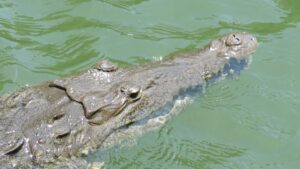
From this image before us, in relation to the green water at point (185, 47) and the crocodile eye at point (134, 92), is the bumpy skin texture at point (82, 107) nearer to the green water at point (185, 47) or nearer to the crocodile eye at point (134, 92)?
the crocodile eye at point (134, 92)

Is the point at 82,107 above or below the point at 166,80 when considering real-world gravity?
below

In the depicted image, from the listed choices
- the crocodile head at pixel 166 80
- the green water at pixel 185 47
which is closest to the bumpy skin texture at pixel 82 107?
the crocodile head at pixel 166 80

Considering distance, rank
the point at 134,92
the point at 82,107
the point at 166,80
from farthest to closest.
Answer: the point at 166,80
the point at 134,92
the point at 82,107

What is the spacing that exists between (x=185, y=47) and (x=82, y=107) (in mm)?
2964

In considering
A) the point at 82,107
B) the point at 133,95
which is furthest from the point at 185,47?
the point at 82,107

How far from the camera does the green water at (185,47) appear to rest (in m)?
6.42

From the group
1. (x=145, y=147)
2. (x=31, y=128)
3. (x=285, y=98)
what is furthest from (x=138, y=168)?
(x=285, y=98)

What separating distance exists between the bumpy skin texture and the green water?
348 millimetres

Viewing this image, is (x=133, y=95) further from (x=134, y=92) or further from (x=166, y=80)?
(x=166, y=80)

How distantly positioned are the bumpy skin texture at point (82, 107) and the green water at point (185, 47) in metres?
0.35

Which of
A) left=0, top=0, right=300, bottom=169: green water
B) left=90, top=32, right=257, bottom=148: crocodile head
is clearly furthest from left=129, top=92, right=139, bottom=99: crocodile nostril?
left=0, top=0, right=300, bottom=169: green water

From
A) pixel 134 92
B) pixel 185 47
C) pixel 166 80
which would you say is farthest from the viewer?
pixel 185 47

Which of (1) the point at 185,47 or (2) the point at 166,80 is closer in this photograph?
(2) the point at 166,80

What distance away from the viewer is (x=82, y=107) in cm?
546
